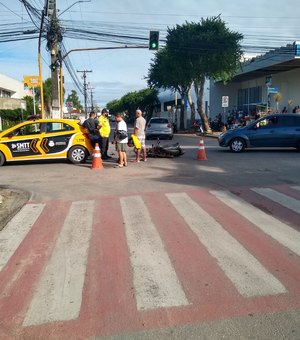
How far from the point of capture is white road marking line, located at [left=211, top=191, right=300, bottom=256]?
5.90 m

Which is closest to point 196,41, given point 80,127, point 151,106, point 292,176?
point 80,127

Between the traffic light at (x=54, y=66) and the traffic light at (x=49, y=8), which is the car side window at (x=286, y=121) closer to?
the traffic light at (x=54, y=66)

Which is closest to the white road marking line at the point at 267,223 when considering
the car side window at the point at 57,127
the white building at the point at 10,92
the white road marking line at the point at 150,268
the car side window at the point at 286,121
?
the white road marking line at the point at 150,268

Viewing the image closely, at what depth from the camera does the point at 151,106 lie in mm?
84375

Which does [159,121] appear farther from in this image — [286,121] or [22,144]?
[22,144]

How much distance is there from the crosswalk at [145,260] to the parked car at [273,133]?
34.1 feet

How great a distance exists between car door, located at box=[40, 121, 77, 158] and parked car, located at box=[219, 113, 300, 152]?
7336mm

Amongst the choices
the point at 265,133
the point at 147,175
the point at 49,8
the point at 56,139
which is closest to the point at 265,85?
the point at 49,8

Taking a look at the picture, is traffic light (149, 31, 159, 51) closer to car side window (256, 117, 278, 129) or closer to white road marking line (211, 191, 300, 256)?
car side window (256, 117, 278, 129)

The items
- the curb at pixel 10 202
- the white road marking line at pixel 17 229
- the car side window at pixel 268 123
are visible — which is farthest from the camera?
the car side window at pixel 268 123

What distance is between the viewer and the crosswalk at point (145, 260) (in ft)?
13.4

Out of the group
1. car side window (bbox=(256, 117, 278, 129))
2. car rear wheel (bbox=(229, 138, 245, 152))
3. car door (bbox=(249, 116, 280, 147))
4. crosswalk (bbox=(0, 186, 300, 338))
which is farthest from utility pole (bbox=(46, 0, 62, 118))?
crosswalk (bbox=(0, 186, 300, 338))

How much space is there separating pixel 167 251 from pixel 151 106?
A: 7986cm

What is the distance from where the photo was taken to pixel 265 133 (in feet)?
60.6
